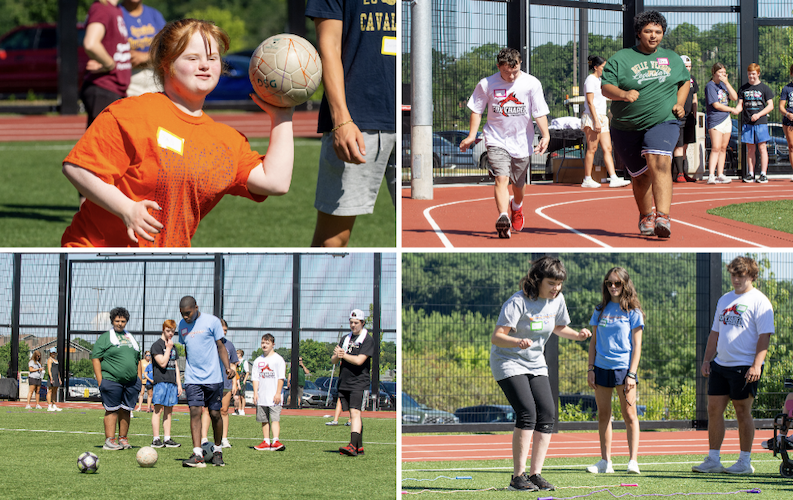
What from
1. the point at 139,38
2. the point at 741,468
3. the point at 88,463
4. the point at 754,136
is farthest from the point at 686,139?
the point at 88,463

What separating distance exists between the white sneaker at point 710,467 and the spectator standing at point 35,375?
4224mm

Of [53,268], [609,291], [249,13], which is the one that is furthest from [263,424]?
[249,13]

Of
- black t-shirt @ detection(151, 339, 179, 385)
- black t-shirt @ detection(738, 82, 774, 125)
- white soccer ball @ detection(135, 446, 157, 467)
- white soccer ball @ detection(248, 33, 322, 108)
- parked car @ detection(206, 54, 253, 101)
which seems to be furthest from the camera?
parked car @ detection(206, 54, 253, 101)

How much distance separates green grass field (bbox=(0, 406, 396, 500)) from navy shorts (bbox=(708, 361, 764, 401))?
2.01 meters

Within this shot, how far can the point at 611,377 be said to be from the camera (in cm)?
489

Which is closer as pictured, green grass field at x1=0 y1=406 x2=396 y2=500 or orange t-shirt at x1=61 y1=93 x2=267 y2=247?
orange t-shirt at x1=61 y1=93 x2=267 y2=247

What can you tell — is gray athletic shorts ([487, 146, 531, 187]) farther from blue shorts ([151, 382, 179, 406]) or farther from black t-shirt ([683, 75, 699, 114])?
black t-shirt ([683, 75, 699, 114])

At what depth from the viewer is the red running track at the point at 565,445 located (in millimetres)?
6242

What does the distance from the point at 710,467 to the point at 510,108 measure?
2.55m

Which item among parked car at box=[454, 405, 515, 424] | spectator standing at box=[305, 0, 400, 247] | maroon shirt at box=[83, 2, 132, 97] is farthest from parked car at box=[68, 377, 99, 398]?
parked car at box=[454, 405, 515, 424]

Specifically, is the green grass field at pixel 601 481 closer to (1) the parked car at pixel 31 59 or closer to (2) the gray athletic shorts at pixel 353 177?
(2) the gray athletic shorts at pixel 353 177

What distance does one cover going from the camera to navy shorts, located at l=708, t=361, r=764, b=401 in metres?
4.86

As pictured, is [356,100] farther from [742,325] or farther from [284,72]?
[742,325]

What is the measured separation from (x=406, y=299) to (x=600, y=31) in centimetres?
310
